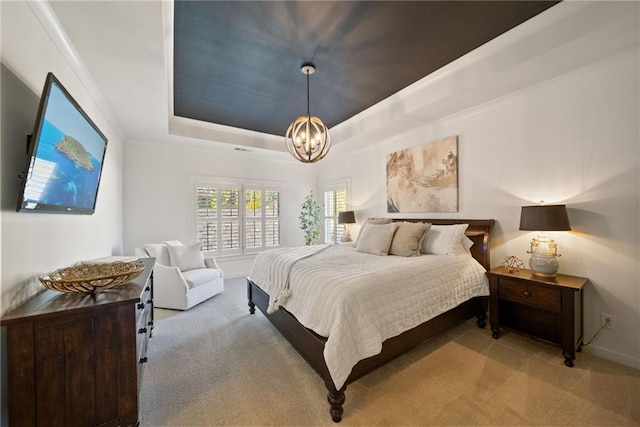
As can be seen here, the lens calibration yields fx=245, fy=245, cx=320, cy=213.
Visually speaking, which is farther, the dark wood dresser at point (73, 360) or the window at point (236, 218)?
the window at point (236, 218)

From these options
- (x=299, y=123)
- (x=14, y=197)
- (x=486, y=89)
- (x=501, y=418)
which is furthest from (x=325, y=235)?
(x=14, y=197)

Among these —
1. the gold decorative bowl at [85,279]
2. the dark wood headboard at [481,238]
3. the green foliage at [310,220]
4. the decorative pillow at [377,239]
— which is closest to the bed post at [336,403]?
the gold decorative bowl at [85,279]

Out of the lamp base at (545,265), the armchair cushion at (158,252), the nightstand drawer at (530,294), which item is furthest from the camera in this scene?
the armchair cushion at (158,252)

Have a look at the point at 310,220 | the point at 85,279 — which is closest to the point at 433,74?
the point at 85,279

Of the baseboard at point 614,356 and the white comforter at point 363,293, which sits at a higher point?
the white comforter at point 363,293

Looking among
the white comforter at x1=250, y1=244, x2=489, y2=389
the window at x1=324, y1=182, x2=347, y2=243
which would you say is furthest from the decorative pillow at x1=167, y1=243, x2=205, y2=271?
the window at x1=324, y1=182, x2=347, y2=243

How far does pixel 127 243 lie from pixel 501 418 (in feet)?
17.0

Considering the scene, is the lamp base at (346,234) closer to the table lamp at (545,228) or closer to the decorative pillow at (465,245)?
the decorative pillow at (465,245)

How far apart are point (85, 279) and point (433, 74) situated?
3.72m

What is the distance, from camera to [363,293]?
185cm

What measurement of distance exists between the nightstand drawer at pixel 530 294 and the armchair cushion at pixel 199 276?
3821 mm

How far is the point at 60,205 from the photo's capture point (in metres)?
1.69

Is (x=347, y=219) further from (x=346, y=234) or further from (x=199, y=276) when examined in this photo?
(x=199, y=276)

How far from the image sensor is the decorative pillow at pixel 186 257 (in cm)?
384
